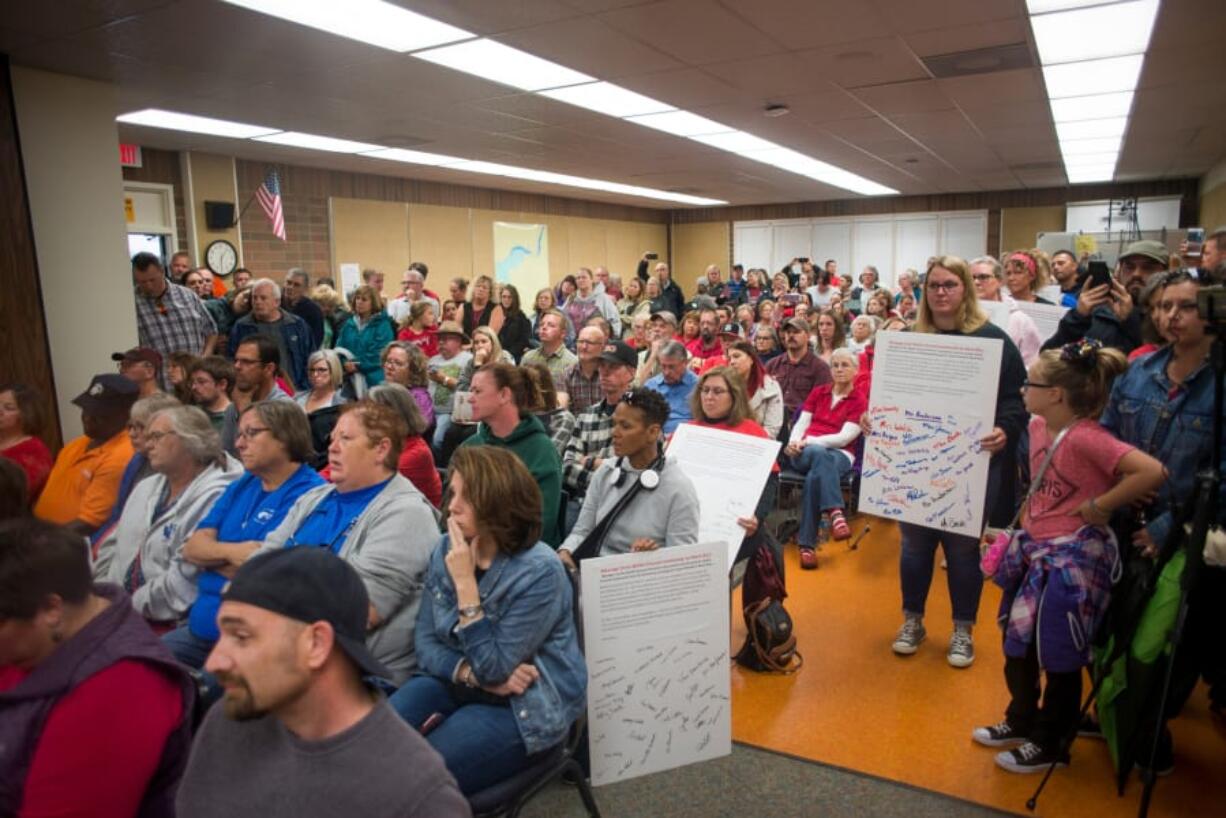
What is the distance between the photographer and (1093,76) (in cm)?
571

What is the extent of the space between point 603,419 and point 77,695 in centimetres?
283

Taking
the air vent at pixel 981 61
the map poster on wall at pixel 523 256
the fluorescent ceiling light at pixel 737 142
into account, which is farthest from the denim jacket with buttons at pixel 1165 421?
the map poster on wall at pixel 523 256

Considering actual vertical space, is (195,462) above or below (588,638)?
above

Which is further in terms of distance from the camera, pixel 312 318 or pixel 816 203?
pixel 816 203

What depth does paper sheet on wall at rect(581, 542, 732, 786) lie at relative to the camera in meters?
2.21

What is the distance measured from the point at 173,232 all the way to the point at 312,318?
9.95 ft

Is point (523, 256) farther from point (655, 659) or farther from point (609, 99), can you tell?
point (655, 659)

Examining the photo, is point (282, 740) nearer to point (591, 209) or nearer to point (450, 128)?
point (450, 128)

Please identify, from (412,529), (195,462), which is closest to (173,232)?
(195,462)

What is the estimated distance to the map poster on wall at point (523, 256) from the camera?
12.8m

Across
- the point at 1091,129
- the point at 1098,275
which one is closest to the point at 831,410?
the point at 1098,275

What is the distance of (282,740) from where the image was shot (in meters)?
1.20

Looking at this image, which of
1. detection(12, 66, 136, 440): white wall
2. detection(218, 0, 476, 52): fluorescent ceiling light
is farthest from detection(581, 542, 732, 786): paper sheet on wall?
detection(12, 66, 136, 440): white wall

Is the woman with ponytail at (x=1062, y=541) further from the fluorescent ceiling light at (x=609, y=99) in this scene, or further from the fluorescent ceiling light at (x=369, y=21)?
the fluorescent ceiling light at (x=609, y=99)
